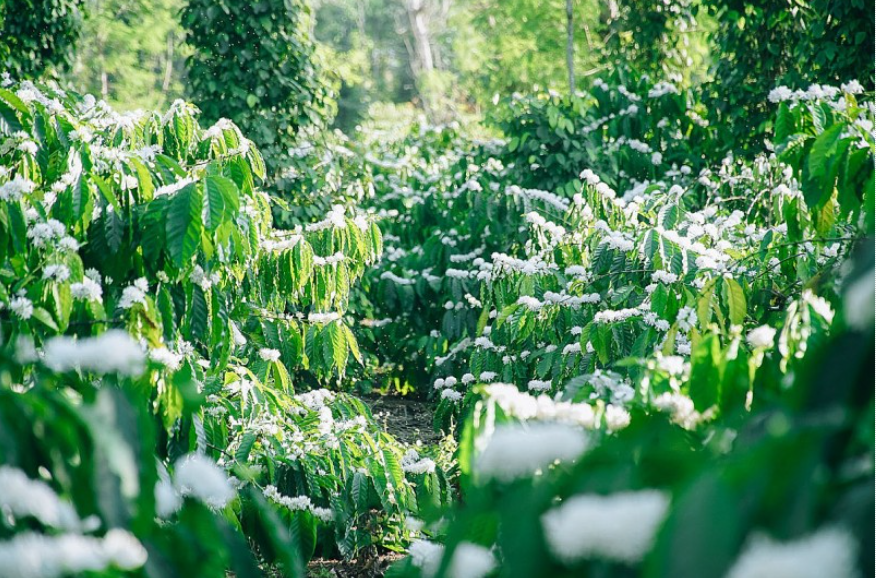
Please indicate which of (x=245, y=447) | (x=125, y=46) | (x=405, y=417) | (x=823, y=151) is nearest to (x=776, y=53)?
(x=405, y=417)

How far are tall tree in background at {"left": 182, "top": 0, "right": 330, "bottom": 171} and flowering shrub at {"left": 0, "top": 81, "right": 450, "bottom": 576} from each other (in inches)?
80.5

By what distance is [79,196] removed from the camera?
2.22 meters

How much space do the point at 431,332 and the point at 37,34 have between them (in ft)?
12.1

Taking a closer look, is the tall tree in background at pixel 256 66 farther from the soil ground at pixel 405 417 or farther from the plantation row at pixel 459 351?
the soil ground at pixel 405 417

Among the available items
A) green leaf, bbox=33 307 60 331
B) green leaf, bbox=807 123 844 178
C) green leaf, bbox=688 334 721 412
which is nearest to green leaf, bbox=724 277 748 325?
green leaf, bbox=807 123 844 178

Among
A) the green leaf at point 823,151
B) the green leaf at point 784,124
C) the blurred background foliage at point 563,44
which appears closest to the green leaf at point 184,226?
the green leaf at point 823,151

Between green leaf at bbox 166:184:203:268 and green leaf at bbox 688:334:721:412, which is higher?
green leaf at bbox 166:184:203:268

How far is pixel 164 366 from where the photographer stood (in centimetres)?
190

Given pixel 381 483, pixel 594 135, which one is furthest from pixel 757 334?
pixel 594 135

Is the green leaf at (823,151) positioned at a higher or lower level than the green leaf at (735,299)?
higher

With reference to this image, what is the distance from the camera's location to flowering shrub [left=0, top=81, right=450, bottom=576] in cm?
97

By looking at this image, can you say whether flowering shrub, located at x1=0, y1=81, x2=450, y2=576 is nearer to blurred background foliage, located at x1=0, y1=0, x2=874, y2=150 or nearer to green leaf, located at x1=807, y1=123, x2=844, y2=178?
green leaf, located at x1=807, y1=123, x2=844, y2=178

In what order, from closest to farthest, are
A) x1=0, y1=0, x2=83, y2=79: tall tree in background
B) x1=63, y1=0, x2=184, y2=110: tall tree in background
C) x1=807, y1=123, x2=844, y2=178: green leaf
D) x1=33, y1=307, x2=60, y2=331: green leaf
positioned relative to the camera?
x1=33, y1=307, x2=60, y2=331: green leaf → x1=807, y1=123, x2=844, y2=178: green leaf → x1=0, y1=0, x2=83, y2=79: tall tree in background → x1=63, y1=0, x2=184, y2=110: tall tree in background

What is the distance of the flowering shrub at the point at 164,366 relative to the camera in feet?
3.18
